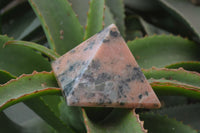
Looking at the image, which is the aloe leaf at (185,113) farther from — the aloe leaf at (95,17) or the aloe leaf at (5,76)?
the aloe leaf at (5,76)

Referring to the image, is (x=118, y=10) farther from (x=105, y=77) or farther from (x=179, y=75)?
(x=105, y=77)

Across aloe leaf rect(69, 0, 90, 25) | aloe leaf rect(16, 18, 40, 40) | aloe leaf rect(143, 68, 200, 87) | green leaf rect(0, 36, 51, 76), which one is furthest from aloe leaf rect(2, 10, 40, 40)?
aloe leaf rect(143, 68, 200, 87)

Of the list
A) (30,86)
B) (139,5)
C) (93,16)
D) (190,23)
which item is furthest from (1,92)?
(139,5)

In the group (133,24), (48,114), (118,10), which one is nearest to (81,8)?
(118,10)

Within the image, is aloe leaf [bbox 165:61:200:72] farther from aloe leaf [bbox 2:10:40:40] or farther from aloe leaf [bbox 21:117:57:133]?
aloe leaf [bbox 2:10:40:40]

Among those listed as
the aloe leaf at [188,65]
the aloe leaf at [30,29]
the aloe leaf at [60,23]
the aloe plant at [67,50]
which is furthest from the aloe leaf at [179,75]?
the aloe leaf at [30,29]

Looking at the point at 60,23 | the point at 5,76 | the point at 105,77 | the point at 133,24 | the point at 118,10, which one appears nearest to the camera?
the point at 105,77

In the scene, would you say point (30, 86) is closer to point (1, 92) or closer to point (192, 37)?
point (1, 92)
